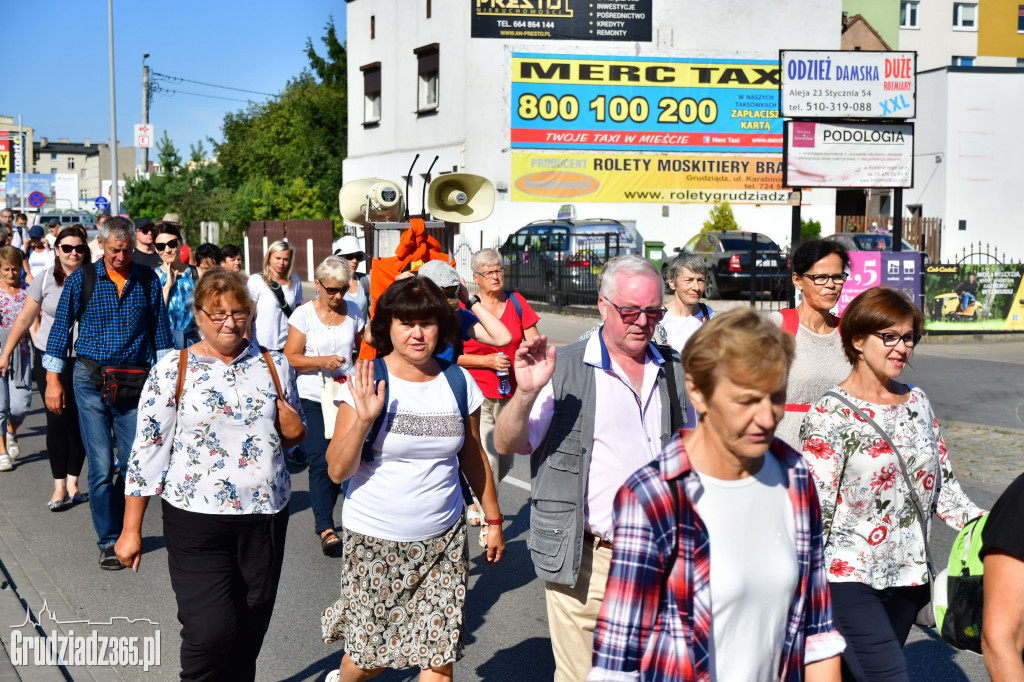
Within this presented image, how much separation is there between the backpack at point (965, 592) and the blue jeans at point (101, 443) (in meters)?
5.35

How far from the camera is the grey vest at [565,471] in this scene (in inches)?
153

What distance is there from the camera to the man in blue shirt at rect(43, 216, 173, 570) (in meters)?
6.92

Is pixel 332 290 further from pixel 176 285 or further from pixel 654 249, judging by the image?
pixel 654 249

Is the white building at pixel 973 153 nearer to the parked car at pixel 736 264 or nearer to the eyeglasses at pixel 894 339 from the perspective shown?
the parked car at pixel 736 264

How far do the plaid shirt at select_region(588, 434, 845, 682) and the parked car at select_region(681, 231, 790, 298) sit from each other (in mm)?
20859

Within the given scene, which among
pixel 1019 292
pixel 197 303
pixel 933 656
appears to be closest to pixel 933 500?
pixel 933 656

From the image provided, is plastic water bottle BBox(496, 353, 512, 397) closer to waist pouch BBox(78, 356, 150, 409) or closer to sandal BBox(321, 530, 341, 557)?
sandal BBox(321, 530, 341, 557)

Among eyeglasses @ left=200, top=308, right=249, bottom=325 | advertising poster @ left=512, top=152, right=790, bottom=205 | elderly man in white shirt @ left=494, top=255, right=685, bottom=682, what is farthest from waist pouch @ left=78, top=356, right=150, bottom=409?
advertising poster @ left=512, top=152, right=790, bottom=205

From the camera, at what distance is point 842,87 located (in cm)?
2080

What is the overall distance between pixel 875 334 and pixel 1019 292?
17.9 meters

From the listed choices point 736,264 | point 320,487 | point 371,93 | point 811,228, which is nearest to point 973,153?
point 811,228

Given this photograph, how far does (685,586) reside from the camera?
250cm

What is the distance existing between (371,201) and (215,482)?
581 centimetres

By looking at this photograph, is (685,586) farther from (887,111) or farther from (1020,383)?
(887,111)
